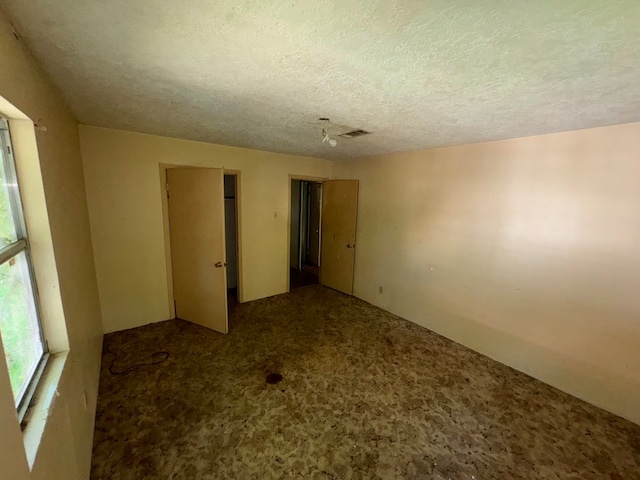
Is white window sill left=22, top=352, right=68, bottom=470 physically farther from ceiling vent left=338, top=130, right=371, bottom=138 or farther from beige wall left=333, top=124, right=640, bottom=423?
beige wall left=333, top=124, right=640, bottom=423

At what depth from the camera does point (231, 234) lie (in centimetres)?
427

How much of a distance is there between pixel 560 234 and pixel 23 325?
142 inches

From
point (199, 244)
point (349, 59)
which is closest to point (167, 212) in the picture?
point (199, 244)

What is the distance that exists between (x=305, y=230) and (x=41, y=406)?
5.16 meters

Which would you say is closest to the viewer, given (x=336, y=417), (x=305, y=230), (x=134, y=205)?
(x=336, y=417)

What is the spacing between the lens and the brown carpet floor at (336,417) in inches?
63.7

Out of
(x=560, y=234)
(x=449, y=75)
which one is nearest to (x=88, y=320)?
(x=449, y=75)

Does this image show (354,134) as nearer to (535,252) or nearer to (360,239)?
(360,239)

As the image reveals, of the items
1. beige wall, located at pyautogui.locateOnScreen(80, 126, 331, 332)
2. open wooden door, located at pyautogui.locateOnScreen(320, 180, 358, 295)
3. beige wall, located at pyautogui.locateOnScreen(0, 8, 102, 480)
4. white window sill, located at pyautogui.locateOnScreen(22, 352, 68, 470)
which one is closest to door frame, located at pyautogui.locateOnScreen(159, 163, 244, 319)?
beige wall, located at pyautogui.locateOnScreen(80, 126, 331, 332)

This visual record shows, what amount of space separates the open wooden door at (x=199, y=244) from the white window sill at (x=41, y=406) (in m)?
1.74

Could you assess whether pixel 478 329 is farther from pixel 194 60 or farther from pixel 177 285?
pixel 177 285

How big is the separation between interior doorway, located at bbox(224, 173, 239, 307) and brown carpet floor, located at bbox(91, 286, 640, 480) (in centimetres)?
130

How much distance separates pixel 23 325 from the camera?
1.14 metres

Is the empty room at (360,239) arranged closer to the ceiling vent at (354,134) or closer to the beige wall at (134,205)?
the beige wall at (134,205)
